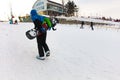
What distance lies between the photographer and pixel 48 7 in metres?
69.0

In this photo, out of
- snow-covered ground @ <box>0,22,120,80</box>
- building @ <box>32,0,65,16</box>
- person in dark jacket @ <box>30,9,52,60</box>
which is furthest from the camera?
building @ <box>32,0,65,16</box>

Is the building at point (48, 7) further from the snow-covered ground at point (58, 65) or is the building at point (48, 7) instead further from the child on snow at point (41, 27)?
the child on snow at point (41, 27)

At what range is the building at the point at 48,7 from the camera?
223 ft

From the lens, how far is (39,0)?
2830 inches

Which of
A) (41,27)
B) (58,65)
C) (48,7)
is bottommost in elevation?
(58,65)

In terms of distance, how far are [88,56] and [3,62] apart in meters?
3.53

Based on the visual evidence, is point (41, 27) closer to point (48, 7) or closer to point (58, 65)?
point (58, 65)

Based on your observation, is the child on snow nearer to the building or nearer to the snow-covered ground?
the snow-covered ground

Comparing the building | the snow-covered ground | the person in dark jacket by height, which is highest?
the building

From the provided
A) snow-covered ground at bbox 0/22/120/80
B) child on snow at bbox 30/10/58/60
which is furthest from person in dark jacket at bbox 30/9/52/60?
snow-covered ground at bbox 0/22/120/80

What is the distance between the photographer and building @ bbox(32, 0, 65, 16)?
67938mm

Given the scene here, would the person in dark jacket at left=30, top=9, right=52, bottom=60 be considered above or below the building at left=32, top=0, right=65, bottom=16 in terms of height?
below

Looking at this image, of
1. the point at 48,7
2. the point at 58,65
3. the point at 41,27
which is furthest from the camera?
the point at 48,7

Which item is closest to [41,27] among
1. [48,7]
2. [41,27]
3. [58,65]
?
[41,27]
